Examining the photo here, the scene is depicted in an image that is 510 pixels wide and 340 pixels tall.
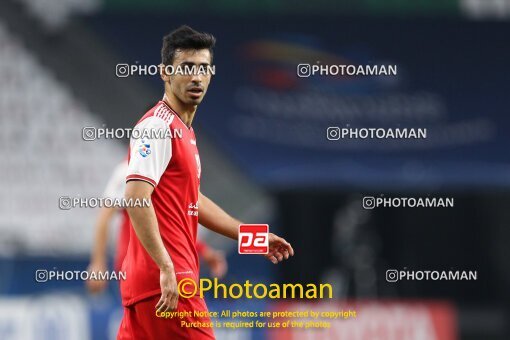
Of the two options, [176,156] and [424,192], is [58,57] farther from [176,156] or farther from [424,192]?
[176,156]

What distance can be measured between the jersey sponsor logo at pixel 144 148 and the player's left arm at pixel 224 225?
51 centimetres

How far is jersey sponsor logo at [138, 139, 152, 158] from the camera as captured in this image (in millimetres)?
4391

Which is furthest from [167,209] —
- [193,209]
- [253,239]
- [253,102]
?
[253,102]

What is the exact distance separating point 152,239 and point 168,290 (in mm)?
210

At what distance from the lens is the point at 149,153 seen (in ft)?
14.5

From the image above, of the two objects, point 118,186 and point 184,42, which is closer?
point 184,42

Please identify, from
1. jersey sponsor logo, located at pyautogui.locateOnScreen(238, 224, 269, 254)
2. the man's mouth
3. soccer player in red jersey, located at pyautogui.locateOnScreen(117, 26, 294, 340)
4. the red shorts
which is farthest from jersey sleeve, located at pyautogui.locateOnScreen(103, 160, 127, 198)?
the red shorts

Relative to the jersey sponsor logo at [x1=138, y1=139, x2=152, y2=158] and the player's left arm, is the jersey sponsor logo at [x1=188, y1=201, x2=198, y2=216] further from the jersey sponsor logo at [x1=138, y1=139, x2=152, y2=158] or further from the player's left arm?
the jersey sponsor logo at [x1=138, y1=139, x2=152, y2=158]

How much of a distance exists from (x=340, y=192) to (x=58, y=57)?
327cm

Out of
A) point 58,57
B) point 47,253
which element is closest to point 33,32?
point 58,57

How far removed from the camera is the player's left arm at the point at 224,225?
4.85m

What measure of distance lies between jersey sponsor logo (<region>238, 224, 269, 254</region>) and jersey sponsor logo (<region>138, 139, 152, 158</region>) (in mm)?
748

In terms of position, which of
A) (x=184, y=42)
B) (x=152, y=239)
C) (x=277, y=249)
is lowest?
(x=152, y=239)

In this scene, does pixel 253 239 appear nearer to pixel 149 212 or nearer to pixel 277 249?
pixel 277 249
